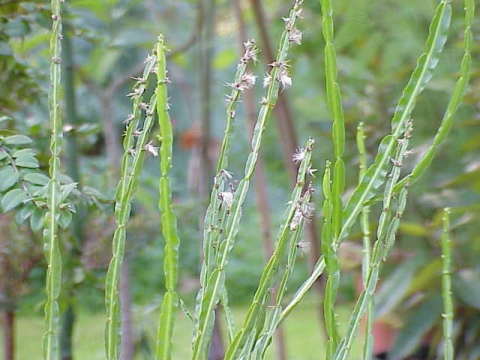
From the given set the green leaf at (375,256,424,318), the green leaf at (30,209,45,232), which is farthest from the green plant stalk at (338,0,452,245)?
the green leaf at (375,256,424,318)

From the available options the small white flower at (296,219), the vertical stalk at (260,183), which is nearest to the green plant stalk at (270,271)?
the small white flower at (296,219)

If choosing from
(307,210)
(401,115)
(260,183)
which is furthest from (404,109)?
(260,183)

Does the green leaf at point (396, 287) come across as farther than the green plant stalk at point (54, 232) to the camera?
Yes

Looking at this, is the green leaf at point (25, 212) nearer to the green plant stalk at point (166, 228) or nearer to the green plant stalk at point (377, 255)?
the green plant stalk at point (166, 228)

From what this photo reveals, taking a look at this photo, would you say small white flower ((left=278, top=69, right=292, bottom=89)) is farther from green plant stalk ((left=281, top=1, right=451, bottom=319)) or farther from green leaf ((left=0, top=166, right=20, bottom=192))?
green leaf ((left=0, top=166, right=20, bottom=192))

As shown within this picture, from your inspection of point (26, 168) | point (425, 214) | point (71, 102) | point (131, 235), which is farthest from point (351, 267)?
point (26, 168)

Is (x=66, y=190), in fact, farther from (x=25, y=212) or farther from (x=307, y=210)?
(x=307, y=210)

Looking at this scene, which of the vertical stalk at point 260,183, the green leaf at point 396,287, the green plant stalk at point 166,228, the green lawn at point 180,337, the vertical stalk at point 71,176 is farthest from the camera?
the green lawn at point 180,337
